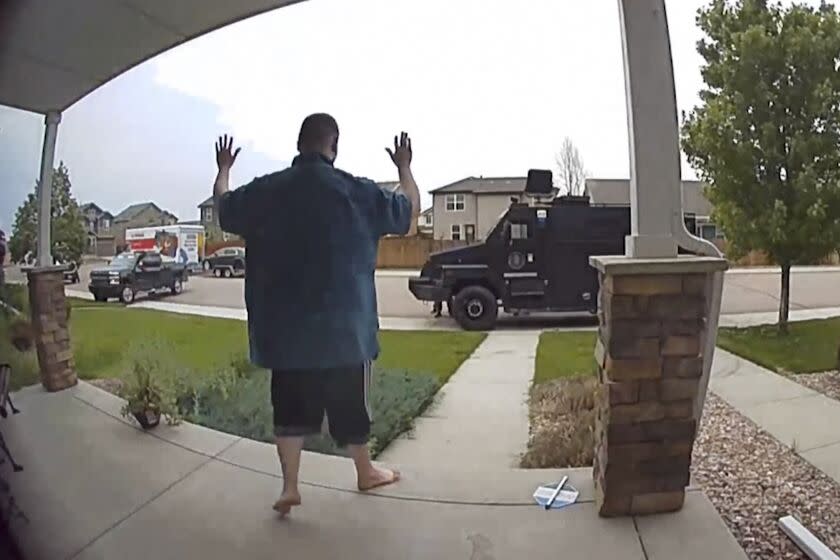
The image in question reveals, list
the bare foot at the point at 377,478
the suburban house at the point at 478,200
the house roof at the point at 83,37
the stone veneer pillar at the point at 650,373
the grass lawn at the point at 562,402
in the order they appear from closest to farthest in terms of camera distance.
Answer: the house roof at the point at 83,37 < the stone veneer pillar at the point at 650,373 < the suburban house at the point at 478,200 < the bare foot at the point at 377,478 < the grass lawn at the point at 562,402

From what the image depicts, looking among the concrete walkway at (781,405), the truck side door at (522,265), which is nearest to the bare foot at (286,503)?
the truck side door at (522,265)

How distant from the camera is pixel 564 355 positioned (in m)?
1.96

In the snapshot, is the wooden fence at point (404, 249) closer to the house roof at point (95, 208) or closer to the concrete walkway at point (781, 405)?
the house roof at point (95, 208)

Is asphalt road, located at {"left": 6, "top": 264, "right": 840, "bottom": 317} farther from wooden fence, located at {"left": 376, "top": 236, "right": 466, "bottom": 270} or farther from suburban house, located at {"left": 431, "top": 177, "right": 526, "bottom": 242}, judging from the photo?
suburban house, located at {"left": 431, "top": 177, "right": 526, "bottom": 242}

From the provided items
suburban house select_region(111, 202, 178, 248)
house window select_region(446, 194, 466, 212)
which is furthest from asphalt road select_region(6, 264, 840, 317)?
house window select_region(446, 194, 466, 212)

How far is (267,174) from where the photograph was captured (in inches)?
62.9

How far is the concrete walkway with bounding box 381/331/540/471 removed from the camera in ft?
6.21

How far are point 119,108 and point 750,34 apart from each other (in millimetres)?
1953

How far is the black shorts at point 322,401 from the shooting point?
164 cm

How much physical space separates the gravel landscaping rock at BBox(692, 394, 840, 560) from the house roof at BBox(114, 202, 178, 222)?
1.79m

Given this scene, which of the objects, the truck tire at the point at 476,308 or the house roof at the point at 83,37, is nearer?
the house roof at the point at 83,37

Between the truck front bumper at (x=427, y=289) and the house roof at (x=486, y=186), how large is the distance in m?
0.26

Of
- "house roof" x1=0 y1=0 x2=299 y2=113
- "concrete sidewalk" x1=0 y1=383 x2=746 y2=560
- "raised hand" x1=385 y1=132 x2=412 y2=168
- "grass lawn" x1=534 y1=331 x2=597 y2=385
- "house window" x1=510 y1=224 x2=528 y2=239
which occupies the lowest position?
"concrete sidewalk" x1=0 y1=383 x2=746 y2=560

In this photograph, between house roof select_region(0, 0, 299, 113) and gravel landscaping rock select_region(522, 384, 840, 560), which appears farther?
gravel landscaping rock select_region(522, 384, 840, 560)
